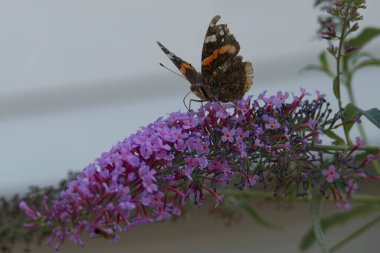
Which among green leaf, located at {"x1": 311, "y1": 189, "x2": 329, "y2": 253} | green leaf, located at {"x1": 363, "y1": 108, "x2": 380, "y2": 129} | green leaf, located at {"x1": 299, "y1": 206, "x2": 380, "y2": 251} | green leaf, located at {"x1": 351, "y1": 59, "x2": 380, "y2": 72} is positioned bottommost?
green leaf, located at {"x1": 299, "y1": 206, "x2": 380, "y2": 251}

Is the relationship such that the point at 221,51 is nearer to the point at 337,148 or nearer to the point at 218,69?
the point at 218,69

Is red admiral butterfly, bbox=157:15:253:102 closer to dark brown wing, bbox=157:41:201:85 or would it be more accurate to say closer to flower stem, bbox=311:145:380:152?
dark brown wing, bbox=157:41:201:85

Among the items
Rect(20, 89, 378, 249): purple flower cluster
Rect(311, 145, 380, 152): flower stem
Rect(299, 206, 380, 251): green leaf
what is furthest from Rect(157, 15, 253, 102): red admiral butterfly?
Rect(299, 206, 380, 251): green leaf

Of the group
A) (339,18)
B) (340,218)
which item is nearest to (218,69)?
(339,18)

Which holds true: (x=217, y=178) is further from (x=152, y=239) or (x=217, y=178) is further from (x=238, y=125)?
(x=152, y=239)

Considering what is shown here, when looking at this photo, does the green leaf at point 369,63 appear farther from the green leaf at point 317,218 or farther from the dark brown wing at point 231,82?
the green leaf at point 317,218

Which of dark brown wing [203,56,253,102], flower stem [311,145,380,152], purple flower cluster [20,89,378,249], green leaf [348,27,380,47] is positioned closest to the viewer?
purple flower cluster [20,89,378,249]

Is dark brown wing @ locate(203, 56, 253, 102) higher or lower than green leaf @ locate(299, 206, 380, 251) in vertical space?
higher

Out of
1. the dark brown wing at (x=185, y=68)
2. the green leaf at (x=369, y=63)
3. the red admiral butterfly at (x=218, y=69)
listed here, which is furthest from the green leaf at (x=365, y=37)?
the dark brown wing at (x=185, y=68)
